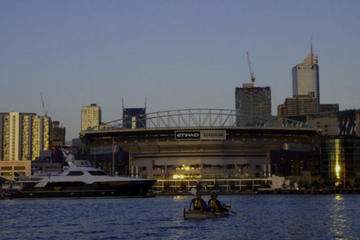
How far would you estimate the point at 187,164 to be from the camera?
188 m

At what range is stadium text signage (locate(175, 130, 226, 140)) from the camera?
589 ft

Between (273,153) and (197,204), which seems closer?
(197,204)

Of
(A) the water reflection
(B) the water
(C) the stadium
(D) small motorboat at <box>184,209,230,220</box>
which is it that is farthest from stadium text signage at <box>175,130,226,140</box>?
(D) small motorboat at <box>184,209,230,220</box>

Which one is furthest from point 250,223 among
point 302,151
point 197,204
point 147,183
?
point 302,151

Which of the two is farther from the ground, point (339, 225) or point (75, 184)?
point (75, 184)

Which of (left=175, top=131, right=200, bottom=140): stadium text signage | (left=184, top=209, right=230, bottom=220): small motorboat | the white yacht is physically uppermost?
(left=175, top=131, right=200, bottom=140): stadium text signage

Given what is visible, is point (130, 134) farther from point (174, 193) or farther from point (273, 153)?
point (273, 153)

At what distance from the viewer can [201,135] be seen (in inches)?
7092

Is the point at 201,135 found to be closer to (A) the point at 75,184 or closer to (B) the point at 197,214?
(A) the point at 75,184

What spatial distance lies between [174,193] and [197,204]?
100724 mm

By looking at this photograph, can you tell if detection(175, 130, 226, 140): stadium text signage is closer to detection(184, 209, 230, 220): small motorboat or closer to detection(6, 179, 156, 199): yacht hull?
detection(6, 179, 156, 199): yacht hull

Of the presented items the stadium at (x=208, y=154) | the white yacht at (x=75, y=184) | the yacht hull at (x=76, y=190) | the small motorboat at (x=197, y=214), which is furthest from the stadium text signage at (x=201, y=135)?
the small motorboat at (x=197, y=214)

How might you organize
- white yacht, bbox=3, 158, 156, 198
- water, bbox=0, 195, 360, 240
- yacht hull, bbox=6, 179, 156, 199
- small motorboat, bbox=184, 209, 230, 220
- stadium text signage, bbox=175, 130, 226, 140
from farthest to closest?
1. stadium text signage, bbox=175, 130, 226, 140
2. white yacht, bbox=3, 158, 156, 198
3. yacht hull, bbox=6, 179, 156, 199
4. small motorboat, bbox=184, 209, 230, 220
5. water, bbox=0, 195, 360, 240

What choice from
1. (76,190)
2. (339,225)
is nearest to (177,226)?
(339,225)
